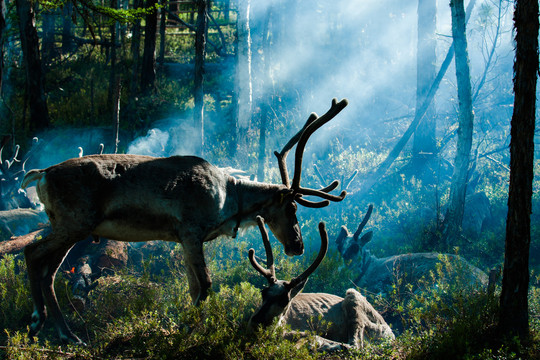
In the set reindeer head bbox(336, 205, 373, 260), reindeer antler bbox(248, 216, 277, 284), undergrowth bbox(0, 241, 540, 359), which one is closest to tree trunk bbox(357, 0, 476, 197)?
reindeer head bbox(336, 205, 373, 260)

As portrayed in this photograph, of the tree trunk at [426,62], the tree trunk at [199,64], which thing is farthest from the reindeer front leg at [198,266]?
the tree trunk at [426,62]

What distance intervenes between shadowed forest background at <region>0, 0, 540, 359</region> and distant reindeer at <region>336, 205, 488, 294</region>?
0.06 meters

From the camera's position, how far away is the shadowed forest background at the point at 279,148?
536 centimetres

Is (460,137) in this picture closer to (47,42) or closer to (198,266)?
(198,266)

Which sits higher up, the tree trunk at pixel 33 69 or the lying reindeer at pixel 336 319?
the tree trunk at pixel 33 69

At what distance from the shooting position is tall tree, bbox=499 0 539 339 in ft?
17.3

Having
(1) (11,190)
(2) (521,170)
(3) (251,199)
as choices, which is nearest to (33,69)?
(1) (11,190)

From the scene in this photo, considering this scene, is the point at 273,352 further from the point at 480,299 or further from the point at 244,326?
the point at 480,299

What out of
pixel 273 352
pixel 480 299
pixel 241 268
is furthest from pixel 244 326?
pixel 241 268

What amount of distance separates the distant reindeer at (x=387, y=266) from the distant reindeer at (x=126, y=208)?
179 inches

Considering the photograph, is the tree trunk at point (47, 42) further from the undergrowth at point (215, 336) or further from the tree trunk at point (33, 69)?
the undergrowth at point (215, 336)

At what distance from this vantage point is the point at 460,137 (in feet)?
44.8

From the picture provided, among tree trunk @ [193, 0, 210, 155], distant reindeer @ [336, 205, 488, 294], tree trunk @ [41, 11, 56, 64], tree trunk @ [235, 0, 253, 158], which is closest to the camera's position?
distant reindeer @ [336, 205, 488, 294]

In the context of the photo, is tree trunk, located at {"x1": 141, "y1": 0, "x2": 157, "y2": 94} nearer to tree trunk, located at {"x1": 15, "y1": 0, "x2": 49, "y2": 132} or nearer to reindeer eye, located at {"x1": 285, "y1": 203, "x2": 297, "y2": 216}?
tree trunk, located at {"x1": 15, "y1": 0, "x2": 49, "y2": 132}
